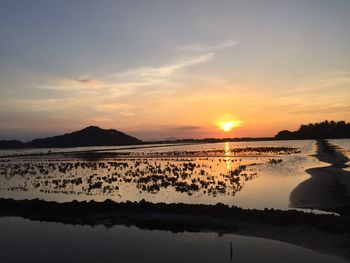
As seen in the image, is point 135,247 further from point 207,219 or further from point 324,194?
point 324,194

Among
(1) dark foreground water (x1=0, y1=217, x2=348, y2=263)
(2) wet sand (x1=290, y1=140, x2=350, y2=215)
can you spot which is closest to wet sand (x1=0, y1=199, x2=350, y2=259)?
(1) dark foreground water (x1=0, y1=217, x2=348, y2=263)

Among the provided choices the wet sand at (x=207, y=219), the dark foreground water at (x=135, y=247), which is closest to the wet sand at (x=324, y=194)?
the wet sand at (x=207, y=219)

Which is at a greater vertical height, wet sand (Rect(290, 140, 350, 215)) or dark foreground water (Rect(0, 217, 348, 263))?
wet sand (Rect(290, 140, 350, 215))

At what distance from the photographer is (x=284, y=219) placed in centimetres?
1845

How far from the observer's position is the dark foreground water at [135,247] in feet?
48.2

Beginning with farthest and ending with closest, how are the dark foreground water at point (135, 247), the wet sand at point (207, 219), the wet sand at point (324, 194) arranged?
1. the wet sand at point (324, 194)
2. the wet sand at point (207, 219)
3. the dark foreground water at point (135, 247)

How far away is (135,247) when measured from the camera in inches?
643

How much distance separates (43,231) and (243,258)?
423 inches

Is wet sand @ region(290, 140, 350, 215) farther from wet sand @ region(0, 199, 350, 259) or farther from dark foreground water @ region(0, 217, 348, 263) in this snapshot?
dark foreground water @ region(0, 217, 348, 263)

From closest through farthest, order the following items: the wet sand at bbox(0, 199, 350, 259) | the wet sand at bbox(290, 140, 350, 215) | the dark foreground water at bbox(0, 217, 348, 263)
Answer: the dark foreground water at bbox(0, 217, 348, 263)
the wet sand at bbox(0, 199, 350, 259)
the wet sand at bbox(290, 140, 350, 215)

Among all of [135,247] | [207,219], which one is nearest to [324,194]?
[207,219]

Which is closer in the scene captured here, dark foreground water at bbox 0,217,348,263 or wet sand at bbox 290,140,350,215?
dark foreground water at bbox 0,217,348,263

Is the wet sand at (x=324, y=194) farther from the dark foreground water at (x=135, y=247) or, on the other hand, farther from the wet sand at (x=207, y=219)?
the dark foreground water at (x=135, y=247)

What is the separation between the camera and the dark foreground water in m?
14.7
